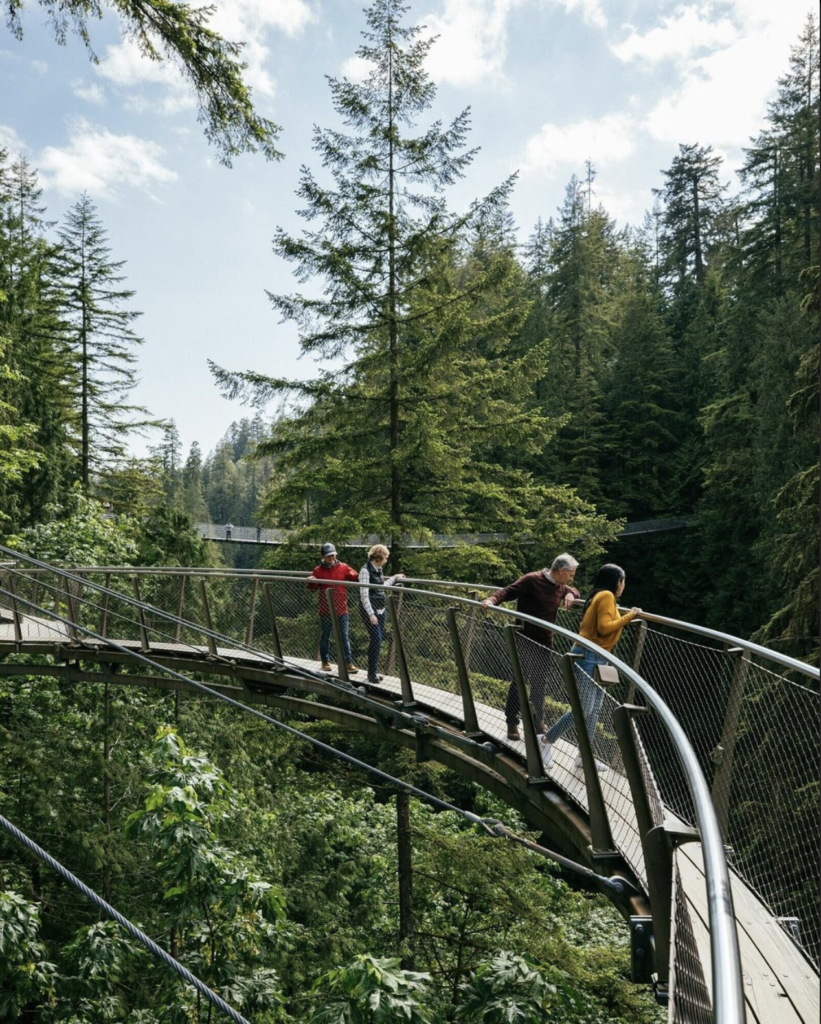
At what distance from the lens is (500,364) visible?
18641 millimetres

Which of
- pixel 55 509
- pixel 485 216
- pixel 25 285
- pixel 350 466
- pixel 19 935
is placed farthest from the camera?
pixel 25 285

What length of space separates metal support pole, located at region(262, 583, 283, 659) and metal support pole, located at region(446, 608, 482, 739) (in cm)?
361

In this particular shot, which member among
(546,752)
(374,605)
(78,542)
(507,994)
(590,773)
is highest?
(78,542)

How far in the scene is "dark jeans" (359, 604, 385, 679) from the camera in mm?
9086

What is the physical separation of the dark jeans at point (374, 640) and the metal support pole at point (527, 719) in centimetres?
304

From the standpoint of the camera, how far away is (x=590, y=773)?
16.2ft

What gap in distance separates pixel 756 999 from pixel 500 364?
1636 cm

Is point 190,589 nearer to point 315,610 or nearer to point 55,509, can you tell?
point 55,509

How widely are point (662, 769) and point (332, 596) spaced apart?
18.8 ft

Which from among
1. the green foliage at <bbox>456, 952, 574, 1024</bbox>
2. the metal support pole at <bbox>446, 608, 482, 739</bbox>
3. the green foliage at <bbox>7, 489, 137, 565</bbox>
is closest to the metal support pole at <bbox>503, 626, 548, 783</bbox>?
the metal support pole at <bbox>446, 608, 482, 739</bbox>

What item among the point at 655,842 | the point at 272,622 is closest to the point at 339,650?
the point at 272,622

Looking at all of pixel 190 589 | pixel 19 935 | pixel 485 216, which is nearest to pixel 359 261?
pixel 485 216

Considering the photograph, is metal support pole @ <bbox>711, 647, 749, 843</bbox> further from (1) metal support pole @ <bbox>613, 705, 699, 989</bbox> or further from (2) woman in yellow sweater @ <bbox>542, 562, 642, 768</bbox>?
(2) woman in yellow sweater @ <bbox>542, 562, 642, 768</bbox>

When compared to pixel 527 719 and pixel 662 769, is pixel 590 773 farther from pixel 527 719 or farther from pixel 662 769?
pixel 527 719
